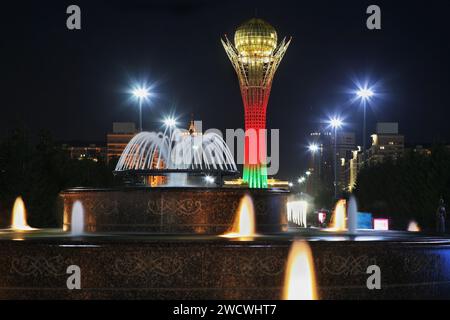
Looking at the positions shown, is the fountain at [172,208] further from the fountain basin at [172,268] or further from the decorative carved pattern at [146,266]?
the decorative carved pattern at [146,266]

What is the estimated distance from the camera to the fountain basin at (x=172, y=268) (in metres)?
11.4

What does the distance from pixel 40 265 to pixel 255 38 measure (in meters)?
54.4

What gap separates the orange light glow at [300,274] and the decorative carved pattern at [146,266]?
162 centimetres

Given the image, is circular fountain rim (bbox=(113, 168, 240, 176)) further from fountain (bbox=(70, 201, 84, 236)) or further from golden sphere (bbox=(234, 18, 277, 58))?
golden sphere (bbox=(234, 18, 277, 58))

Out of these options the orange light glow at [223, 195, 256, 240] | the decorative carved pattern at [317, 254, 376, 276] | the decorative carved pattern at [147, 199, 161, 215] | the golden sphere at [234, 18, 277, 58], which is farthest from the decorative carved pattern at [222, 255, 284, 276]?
the golden sphere at [234, 18, 277, 58]

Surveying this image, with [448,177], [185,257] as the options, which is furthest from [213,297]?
[448,177]

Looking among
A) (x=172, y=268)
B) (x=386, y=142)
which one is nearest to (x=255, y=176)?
(x=172, y=268)

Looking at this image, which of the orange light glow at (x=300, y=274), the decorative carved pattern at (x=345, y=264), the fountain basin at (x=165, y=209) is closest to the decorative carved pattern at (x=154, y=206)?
the fountain basin at (x=165, y=209)

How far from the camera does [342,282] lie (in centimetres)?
1166

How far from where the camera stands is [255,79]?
53938 mm
